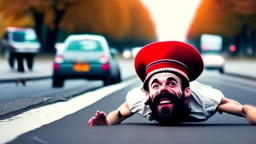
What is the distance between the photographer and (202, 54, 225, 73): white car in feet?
137

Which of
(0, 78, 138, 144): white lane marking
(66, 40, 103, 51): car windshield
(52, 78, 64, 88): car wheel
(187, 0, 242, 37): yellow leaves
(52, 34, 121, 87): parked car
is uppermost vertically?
(0, 78, 138, 144): white lane marking

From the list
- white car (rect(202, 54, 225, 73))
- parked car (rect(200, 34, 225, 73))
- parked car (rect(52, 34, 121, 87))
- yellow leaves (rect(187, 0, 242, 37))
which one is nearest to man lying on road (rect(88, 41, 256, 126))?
parked car (rect(52, 34, 121, 87))

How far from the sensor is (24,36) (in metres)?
44.4

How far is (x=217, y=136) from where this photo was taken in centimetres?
842

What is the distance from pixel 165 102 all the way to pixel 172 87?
0.21 metres

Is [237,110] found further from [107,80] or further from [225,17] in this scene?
[225,17]

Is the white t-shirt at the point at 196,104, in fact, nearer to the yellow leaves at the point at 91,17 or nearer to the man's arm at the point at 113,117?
the man's arm at the point at 113,117

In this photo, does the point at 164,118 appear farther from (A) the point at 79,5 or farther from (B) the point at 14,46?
(A) the point at 79,5

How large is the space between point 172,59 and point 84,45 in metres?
14.0

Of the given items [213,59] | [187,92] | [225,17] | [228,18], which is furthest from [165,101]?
[228,18]

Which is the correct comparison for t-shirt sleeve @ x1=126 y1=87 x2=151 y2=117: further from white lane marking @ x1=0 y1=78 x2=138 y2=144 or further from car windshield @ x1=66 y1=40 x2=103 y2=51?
car windshield @ x1=66 y1=40 x2=103 y2=51

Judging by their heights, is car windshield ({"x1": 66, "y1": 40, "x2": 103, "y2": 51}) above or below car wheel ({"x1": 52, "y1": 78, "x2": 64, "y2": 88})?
above

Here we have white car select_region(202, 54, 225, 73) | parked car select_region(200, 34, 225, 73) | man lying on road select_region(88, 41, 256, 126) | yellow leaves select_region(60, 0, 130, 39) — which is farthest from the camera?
yellow leaves select_region(60, 0, 130, 39)

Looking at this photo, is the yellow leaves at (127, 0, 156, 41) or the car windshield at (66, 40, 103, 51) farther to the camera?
the yellow leaves at (127, 0, 156, 41)
